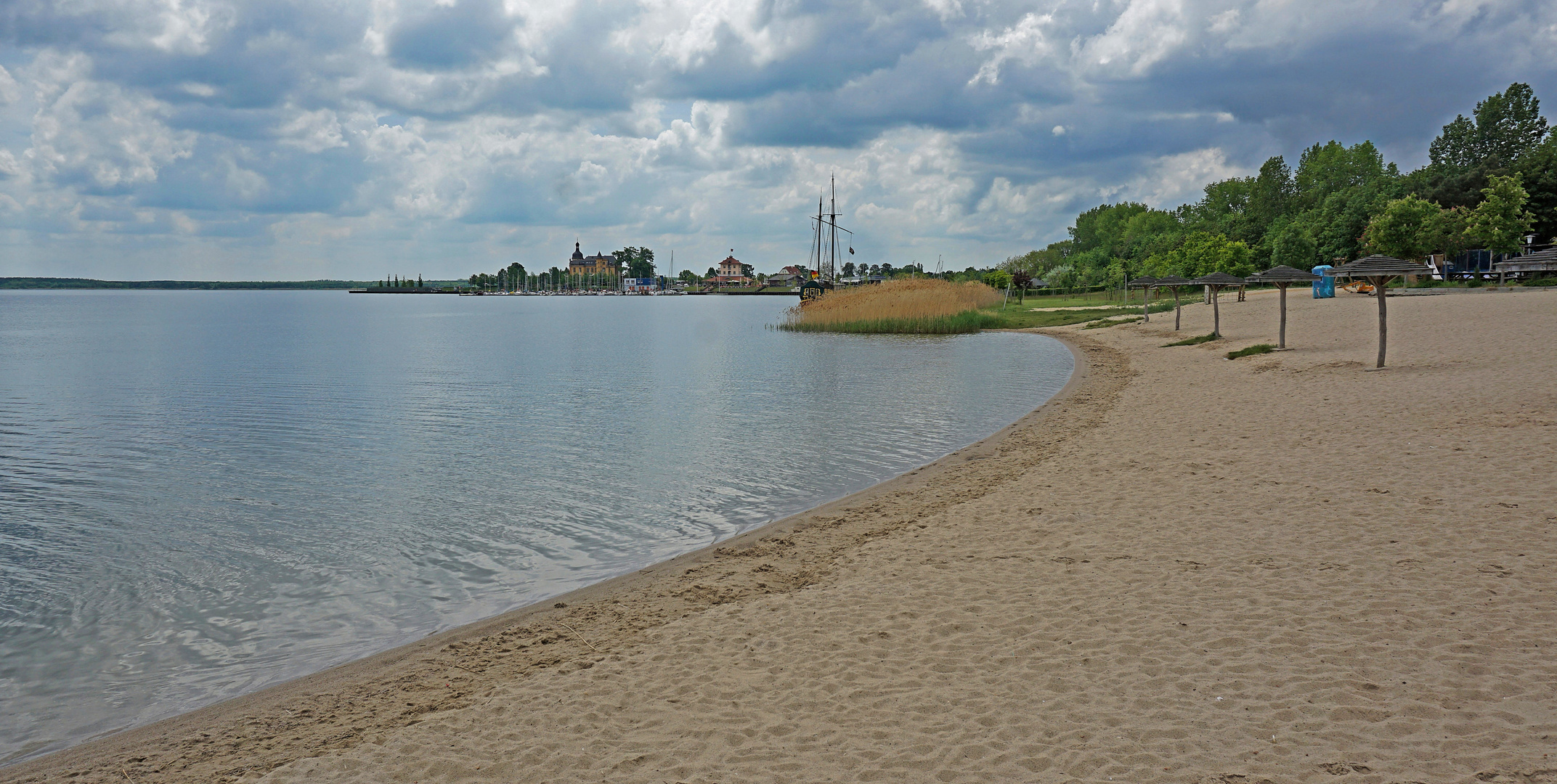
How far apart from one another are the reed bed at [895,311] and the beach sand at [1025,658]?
133 feet

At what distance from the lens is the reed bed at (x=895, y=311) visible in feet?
172

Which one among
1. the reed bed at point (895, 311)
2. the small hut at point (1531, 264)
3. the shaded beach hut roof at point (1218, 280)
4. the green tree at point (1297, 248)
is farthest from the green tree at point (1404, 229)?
the shaded beach hut roof at point (1218, 280)

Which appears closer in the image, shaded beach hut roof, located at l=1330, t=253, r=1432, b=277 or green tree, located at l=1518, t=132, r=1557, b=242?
shaded beach hut roof, located at l=1330, t=253, r=1432, b=277

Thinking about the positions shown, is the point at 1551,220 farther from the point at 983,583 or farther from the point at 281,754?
the point at 281,754

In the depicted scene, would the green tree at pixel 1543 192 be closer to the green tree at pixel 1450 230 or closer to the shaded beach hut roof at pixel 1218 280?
the green tree at pixel 1450 230

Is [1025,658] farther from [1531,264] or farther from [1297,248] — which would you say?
[1297,248]

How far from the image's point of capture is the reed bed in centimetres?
5228

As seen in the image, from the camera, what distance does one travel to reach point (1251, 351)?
27844 mm

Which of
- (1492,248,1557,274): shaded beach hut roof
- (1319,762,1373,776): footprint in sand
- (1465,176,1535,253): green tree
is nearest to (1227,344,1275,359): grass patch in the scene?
(1319,762,1373,776): footprint in sand

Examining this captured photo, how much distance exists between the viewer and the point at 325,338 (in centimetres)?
5850

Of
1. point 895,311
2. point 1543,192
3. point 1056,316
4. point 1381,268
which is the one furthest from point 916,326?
point 1543,192

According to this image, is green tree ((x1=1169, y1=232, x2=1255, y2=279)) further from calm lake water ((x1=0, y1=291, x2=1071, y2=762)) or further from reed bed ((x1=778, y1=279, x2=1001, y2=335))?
calm lake water ((x1=0, y1=291, x2=1071, y2=762))

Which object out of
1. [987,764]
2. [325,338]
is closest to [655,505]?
[987,764]

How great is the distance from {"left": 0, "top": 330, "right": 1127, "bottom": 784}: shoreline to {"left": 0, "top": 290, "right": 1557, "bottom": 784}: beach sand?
3 centimetres
